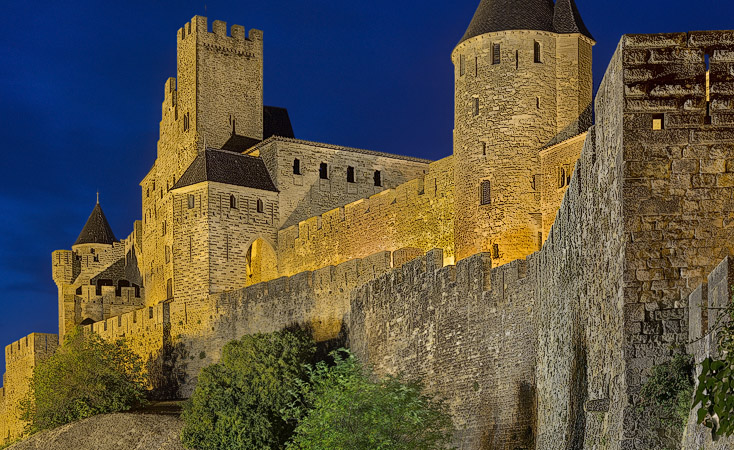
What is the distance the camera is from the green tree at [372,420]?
28828mm

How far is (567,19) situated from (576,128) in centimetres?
373

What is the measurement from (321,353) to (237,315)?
815 cm

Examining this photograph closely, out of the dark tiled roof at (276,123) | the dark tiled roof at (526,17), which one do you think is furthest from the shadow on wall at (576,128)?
the dark tiled roof at (276,123)

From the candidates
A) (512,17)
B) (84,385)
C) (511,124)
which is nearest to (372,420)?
(511,124)

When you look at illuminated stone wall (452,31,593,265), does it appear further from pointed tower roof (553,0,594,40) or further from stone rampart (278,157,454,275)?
stone rampart (278,157,454,275)

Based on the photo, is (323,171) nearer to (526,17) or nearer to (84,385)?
(84,385)

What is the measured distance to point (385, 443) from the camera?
2802cm

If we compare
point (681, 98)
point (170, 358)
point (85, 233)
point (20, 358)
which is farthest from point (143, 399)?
point (681, 98)

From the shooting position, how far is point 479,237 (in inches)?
1474

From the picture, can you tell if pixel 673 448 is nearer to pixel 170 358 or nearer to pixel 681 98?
pixel 681 98

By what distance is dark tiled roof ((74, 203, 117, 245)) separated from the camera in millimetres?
72256

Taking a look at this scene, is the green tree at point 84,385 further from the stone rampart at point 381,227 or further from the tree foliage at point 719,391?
the tree foliage at point 719,391

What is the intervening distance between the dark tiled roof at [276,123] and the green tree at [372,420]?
32.2 meters

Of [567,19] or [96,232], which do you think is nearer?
[567,19]
